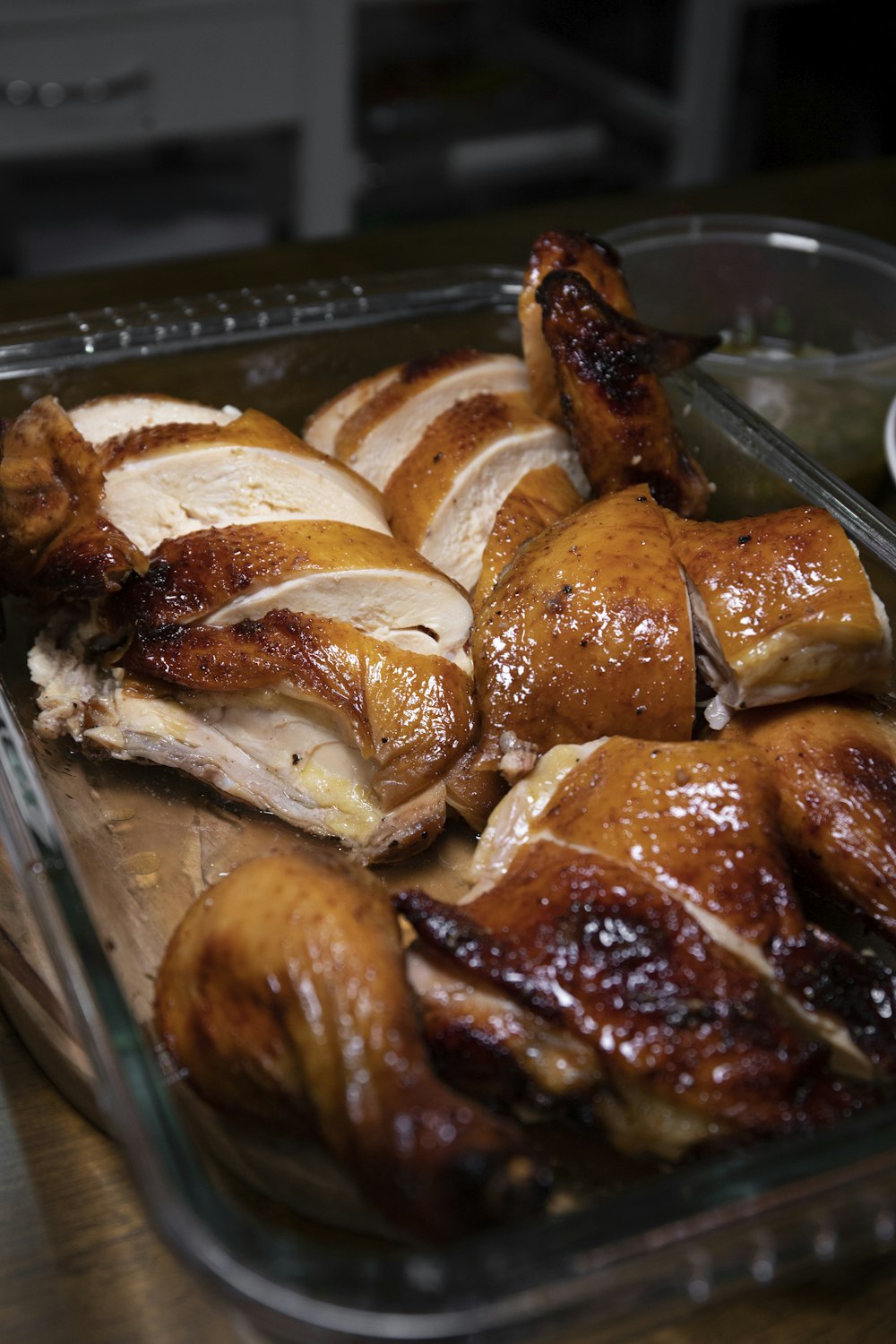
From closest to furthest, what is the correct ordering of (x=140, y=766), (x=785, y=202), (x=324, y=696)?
(x=324, y=696) → (x=140, y=766) → (x=785, y=202)

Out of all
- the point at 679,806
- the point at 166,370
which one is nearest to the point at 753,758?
the point at 679,806

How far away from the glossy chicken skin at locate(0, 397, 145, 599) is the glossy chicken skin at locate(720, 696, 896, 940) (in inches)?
30.3

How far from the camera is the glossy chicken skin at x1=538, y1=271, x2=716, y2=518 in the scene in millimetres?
1729

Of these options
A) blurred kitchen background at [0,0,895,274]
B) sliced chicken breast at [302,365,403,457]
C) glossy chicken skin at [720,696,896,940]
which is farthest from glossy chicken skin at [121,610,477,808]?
blurred kitchen background at [0,0,895,274]

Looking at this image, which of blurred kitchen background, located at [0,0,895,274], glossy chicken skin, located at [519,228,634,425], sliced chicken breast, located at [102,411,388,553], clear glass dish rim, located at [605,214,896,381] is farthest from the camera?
blurred kitchen background, located at [0,0,895,274]

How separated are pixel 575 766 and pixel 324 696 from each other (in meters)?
0.31

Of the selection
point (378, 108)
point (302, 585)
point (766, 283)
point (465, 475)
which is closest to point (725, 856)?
point (302, 585)

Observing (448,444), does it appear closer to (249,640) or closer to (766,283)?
(249,640)

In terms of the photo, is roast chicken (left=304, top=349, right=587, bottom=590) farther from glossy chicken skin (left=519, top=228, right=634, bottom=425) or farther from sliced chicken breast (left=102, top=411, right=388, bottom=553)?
sliced chicken breast (left=102, top=411, right=388, bottom=553)

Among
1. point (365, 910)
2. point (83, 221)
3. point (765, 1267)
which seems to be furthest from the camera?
point (83, 221)

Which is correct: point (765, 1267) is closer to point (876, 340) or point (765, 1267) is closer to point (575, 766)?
point (575, 766)

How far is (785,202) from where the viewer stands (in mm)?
3221

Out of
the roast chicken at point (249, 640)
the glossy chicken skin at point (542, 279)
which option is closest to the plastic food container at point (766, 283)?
the glossy chicken skin at point (542, 279)

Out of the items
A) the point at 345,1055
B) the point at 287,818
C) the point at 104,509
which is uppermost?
the point at 104,509
